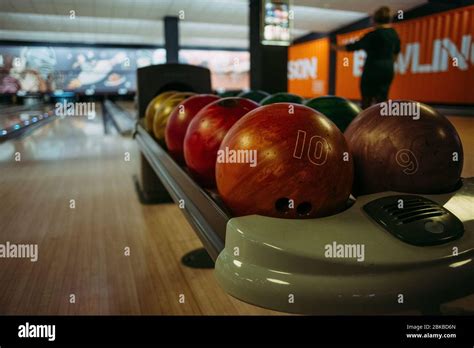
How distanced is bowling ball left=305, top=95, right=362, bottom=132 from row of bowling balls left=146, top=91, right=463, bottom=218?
329mm

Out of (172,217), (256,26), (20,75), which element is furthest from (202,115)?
(20,75)

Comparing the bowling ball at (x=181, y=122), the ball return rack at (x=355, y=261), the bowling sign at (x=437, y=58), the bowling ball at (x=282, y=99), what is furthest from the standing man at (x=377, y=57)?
the bowling sign at (x=437, y=58)

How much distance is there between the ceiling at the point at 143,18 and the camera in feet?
27.1

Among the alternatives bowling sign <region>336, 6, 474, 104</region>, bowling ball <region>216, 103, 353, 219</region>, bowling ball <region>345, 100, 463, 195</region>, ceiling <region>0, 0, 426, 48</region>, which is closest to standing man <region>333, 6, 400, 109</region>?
bowling ball <region>345, 100, 463, 195</region>

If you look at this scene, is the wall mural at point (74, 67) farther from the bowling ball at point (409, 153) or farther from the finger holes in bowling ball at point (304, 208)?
the finger holes in bowling ball at point (304, 208)

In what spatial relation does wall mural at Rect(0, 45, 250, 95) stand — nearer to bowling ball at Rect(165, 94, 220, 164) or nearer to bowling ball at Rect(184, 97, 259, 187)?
bowling ball at Rect(165, 94, 220, 164)

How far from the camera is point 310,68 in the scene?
12742mm

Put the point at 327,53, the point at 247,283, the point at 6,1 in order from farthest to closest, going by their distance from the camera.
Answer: the point at 327,53 → the point at 6,1 → the point at 247,283

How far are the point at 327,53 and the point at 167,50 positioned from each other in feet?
16.5

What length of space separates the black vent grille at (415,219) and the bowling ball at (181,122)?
0.87m

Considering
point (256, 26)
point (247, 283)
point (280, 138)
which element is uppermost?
point (256, 26)

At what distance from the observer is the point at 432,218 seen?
674mm

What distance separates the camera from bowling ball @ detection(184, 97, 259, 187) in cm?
109

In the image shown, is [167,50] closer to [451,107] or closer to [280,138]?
[451,107]
